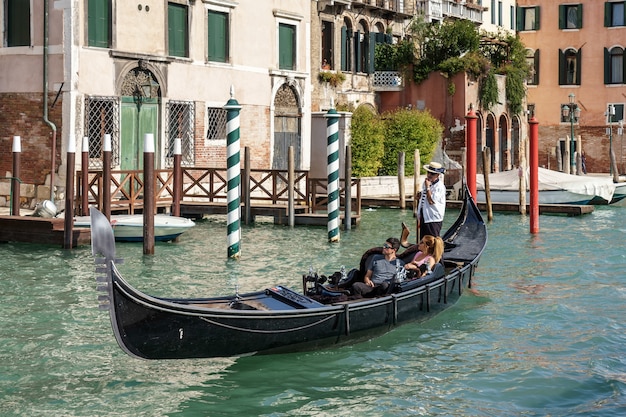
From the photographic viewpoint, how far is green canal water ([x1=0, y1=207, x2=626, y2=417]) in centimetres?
704

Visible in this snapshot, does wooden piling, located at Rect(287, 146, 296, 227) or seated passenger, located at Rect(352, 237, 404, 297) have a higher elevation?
wooden piling, located at Rect(287, 146, 296, 227)

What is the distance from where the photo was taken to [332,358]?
815cm

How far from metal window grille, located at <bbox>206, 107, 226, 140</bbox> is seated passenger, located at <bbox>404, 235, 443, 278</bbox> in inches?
391

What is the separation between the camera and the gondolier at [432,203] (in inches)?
429

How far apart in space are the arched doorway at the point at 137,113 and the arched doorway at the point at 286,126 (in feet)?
12.1

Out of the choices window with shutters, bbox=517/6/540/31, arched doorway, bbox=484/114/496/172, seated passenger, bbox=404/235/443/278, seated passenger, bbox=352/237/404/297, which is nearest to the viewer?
Result: seated passenger, bbox=352/237/404/297

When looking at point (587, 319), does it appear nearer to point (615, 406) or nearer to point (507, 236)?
point (615, 406)

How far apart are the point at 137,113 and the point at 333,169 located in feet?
14.1

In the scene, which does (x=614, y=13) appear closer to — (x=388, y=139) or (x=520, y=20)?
(x=520, y=20)

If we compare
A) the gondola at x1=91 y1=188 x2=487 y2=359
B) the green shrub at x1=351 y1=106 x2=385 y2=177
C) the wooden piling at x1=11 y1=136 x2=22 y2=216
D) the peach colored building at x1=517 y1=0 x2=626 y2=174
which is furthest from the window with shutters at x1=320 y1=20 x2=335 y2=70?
the gondola at x1=91 y1=188 x2=487 y2=359

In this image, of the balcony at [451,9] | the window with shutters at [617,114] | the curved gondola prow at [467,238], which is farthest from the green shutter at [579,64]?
the curved gondola prow at [467,238]

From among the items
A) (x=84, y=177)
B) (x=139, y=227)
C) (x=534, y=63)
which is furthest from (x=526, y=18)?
(x=84, y=177)

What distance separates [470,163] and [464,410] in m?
9.99

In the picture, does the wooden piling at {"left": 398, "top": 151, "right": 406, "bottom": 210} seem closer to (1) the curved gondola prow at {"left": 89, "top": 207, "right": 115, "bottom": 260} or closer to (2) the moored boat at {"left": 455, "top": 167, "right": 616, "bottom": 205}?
(2) the moored boat at {"left": 455, "top": 167, "right": 616, "bottom": 205}
